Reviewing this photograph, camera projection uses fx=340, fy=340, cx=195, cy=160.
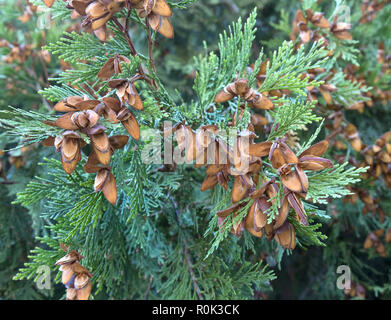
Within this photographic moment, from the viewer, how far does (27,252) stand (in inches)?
50.8

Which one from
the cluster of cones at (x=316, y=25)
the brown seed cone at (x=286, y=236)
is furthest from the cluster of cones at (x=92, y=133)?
the cluster of cones at (x=316, y=25)

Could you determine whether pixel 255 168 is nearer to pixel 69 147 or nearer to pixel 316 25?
pixel 69 147

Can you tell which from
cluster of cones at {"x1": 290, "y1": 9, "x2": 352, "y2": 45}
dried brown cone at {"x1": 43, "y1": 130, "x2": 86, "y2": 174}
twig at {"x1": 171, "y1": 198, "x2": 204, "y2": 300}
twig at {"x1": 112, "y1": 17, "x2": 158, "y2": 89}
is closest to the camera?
dried brown cone at {"x1": 43, "y1": 130, "x2": 86, "y2": 174}

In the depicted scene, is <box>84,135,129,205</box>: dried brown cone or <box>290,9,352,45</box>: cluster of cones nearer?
<box>84,135,129,205</box>: dried brown cone

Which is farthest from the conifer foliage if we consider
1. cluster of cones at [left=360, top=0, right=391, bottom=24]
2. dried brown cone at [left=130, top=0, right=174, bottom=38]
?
cluster of cones at [left=360, top=0, right=391, bottom=24]

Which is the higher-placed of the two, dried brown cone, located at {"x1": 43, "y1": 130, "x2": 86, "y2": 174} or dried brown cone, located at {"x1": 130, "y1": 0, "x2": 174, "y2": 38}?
dried brown cone, located at {"x1": 130, "y1": 0, "x2": 174, "y2": 38}

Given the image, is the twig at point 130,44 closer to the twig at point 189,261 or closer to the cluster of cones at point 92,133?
the cluster of cones at point 92,133

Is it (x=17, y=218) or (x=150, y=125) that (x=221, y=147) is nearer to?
(x=150, y=125)

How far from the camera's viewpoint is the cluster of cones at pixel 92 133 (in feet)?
2.15

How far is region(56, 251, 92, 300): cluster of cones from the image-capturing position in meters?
0.74

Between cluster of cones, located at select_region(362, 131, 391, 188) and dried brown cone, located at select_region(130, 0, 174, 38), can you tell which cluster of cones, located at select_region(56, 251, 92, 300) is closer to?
dried brown cone, located at select_region(130, 0, 174, 38)

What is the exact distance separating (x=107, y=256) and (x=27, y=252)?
539 millimetres

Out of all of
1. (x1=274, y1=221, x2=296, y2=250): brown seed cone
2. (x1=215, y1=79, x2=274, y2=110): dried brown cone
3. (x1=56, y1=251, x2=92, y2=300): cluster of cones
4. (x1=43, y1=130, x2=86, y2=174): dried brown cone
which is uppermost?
(x1=215, y1=79, x2=274, y2=110): dried brown cone

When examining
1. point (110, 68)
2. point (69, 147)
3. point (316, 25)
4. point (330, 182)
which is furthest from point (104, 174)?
point (316, 25)
